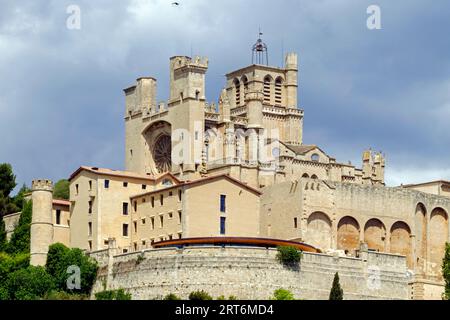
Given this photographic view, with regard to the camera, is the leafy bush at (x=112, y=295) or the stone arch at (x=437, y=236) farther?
the stone arch at (x=437, y=236)

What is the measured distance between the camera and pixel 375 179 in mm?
108688

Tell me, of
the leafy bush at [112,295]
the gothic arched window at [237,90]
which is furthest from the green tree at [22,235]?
the gothic arched window at [237,90]

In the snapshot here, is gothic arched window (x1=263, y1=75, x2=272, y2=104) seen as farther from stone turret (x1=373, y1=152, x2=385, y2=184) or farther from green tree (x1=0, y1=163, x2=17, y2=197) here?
green tree (x1=0, y1=163, x2=17, y2=197)

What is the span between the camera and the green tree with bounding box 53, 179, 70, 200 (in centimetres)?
11824

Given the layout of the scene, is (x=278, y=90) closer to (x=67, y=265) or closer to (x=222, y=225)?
(x=222, y=225)

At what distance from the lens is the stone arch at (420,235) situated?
101m

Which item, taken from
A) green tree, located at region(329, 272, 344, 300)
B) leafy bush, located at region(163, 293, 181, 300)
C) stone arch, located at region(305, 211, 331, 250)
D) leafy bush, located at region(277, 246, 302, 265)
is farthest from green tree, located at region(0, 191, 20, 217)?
green tree, located at region(329, 272, 344, 300)

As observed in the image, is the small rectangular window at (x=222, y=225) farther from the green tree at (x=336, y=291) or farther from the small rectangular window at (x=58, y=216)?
the small rectangular window at (x=58, y=216)

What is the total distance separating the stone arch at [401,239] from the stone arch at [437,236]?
2.30 meters
